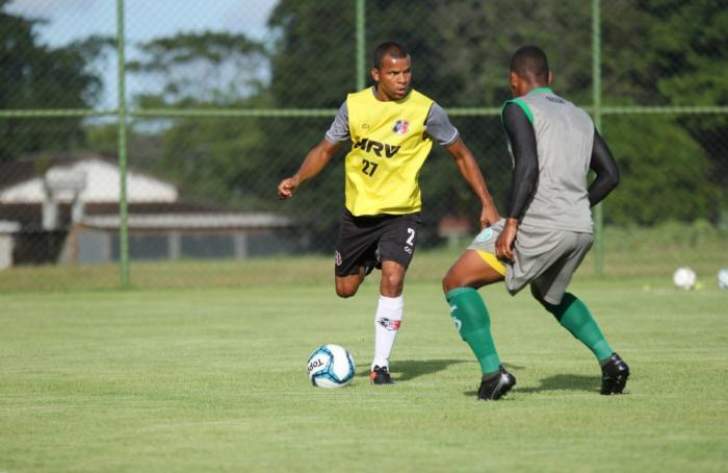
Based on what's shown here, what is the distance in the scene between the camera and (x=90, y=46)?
25516 millimetres

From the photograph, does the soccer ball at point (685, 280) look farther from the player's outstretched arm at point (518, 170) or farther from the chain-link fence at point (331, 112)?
the player's outstretched arm at point (518, 170)

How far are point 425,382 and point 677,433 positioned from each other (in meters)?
2.44

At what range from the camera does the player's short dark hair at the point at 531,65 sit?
24.8ft

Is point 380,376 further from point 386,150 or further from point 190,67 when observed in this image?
point 190,67

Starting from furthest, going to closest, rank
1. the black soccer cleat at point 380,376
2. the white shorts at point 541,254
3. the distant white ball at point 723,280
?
the distant white ball at point 723,280, the black soccer cleat at point 380,376, the white shorts at point 541,254

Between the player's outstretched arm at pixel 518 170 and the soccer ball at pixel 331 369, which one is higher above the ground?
the player's outstretched arm at pixel 518 170

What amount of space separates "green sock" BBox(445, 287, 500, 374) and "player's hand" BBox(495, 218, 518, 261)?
354 millimetres

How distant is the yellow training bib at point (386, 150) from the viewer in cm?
881

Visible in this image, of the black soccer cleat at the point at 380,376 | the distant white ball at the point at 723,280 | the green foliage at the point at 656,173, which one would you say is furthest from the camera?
the green foliage at the point at 656,173

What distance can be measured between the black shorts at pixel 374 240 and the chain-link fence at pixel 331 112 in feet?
29.4

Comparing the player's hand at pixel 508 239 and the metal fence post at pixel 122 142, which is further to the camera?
the metal fence post at pixel 122 142

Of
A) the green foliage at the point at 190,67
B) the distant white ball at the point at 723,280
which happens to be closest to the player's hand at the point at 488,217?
the distant white ball at the point at 723,280

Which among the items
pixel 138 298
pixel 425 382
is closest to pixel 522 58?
pixel 425 382

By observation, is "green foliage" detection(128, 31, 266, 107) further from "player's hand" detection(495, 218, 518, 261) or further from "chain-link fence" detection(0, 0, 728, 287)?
"player's hand" detection(495, 218, 518, 261)
